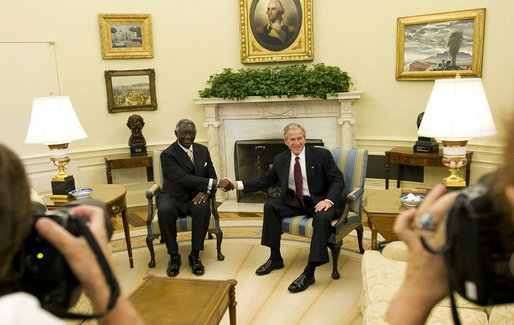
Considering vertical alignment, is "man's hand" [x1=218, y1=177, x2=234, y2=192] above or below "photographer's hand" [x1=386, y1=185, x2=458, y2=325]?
below

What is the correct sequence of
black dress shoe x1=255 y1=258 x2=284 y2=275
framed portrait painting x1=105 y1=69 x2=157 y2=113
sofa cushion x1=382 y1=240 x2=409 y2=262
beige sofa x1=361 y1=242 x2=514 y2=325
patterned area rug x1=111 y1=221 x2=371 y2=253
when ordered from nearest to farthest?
beige sofa x1=361 y1=242 x2=514 y2=325 → sofa cushion x1=382 y1=240 x2=409 y2=262 → black dress shoe x1=255 y1=258 x2=284 y2=275 → patterned area rug x1=111 y1=221 x2=371 y2=253 → framed portrait painting x1=105 y1=69 x2=157 y2=113

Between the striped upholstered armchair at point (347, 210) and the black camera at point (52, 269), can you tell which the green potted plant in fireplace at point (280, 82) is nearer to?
the striped upholstered armchair at point (347, 210)

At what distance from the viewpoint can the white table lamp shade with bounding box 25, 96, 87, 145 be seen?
3.59 m

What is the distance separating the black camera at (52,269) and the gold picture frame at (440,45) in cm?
529

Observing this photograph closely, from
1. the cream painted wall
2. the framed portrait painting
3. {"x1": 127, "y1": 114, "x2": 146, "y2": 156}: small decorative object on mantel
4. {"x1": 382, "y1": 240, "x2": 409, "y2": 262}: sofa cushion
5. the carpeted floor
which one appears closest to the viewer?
{"x1": 382, "y1": 240, "x2": 409, "y2": 262}: sofa cushion

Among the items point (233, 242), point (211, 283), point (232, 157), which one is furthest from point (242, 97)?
point (211, 283)

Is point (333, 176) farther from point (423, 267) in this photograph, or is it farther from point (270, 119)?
point (423, 267)

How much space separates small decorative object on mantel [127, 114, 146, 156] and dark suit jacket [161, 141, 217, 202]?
1717 mm

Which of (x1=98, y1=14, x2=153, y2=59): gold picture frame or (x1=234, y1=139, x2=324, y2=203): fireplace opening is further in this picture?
(x1=234, y1=139, x2=324, y2=203): fireplace opening

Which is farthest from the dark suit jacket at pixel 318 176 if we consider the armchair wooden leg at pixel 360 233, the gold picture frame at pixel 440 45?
the gold picture frame at pixel 440 45

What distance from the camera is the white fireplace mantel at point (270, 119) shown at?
587cm

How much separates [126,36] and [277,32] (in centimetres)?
216

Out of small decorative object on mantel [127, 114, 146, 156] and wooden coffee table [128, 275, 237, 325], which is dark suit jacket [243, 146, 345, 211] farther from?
small decorative object on mantel [127, 114, 146, 156]

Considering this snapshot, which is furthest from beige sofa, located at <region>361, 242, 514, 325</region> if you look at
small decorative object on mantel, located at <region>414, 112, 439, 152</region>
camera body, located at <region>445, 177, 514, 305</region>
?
small decorative object on mantel, located at <region>414, 112, 439, 152</region>
